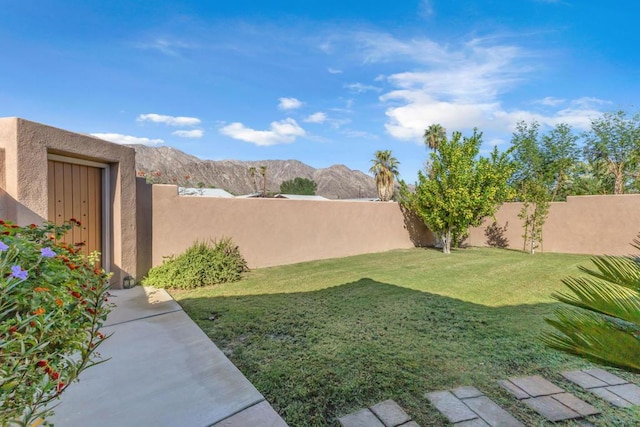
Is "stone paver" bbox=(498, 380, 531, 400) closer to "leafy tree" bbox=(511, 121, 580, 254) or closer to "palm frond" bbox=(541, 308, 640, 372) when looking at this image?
"palm frond" bbox=(541, 308, 640, 372)

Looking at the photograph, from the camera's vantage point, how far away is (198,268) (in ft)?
21.5

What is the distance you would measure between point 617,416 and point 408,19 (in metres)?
10.5

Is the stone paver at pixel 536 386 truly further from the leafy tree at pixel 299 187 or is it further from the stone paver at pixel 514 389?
the leafy tree at pixel 299 187

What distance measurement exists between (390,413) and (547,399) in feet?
4.49

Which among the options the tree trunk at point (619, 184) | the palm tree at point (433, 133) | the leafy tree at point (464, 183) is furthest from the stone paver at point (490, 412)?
the palm tree at point (433, 133)

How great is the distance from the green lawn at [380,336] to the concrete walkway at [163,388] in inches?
8.3

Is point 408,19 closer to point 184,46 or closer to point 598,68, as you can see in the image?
point 184,46

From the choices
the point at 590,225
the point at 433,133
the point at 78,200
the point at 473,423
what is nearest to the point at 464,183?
the point at 590,225

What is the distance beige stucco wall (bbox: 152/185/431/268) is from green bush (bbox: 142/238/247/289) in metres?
0.37

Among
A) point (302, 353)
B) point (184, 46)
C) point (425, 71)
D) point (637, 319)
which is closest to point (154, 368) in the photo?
point (302, 353)

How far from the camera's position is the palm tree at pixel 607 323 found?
1598 mm

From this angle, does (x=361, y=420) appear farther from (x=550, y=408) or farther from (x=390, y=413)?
(x=550, y=408)

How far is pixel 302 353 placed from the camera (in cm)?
341

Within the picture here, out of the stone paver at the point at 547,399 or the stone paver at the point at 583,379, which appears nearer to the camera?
the stone paver at the point at 547,399
